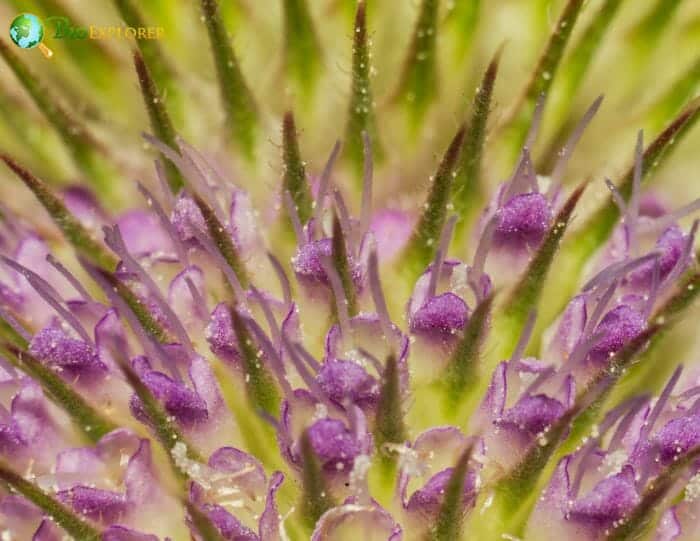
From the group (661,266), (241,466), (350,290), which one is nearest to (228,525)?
(241,466)

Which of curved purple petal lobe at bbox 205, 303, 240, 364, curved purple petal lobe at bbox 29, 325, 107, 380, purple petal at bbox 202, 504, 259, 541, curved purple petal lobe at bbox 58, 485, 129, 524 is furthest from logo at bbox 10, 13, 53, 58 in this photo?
purple petal at bbox 202, 504, 259, 541

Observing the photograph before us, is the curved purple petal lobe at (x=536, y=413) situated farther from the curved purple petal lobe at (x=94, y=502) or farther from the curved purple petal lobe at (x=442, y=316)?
the curved purple petal lobe at (x=94, y=502)

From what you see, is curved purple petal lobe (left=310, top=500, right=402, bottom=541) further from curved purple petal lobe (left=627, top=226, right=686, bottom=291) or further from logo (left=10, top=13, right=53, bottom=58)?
logo (left=10, top=13, right=53, bottom=58)

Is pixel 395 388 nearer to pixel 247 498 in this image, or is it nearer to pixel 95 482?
pixel 247 498

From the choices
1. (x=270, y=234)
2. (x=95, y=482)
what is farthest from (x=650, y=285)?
(x=95, y=482)

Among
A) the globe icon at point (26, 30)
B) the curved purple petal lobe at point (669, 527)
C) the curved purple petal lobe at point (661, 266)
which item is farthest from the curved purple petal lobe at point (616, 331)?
the globe icon at point (26, 30)
